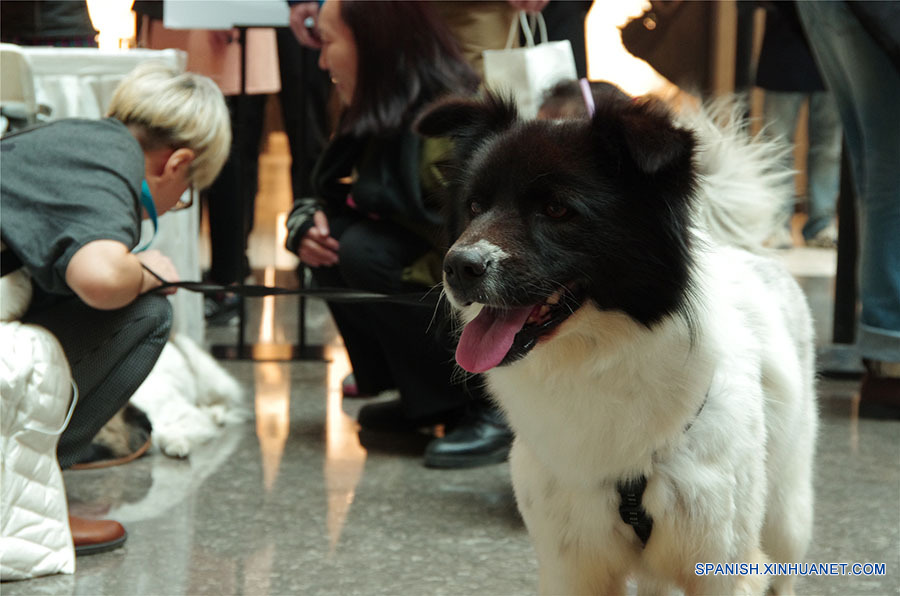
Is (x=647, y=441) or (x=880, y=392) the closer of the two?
(x=647, y=441)

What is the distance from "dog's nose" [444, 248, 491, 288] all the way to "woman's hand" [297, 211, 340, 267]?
1.76 meters

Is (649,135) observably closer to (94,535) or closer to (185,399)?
(94,535)

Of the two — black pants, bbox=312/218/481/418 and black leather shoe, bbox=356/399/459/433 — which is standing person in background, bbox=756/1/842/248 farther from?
black leather shoe, bbox=356/399/459/433

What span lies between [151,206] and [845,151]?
3.01 meters

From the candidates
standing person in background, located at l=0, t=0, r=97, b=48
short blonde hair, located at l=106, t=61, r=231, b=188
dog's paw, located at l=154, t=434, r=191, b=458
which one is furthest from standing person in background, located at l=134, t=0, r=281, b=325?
short blonde hair, located at l=106, t=61, r=231, b=188

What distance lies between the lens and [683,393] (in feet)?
5.42

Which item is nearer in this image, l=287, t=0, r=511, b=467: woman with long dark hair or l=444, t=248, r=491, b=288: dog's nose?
l=444, t=248, r=491, b=288: dog's nose

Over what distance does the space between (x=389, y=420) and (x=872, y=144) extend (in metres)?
1.94

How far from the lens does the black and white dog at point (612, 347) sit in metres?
1.57

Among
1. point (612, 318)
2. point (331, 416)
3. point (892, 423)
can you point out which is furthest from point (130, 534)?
point (892, 423)

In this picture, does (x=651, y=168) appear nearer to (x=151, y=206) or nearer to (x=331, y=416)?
(x=151, y=206)

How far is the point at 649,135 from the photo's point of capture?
4.93ft

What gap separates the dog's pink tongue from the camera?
5.24 feet

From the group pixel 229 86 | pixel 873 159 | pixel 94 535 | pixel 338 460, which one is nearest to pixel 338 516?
pixel 338 460
